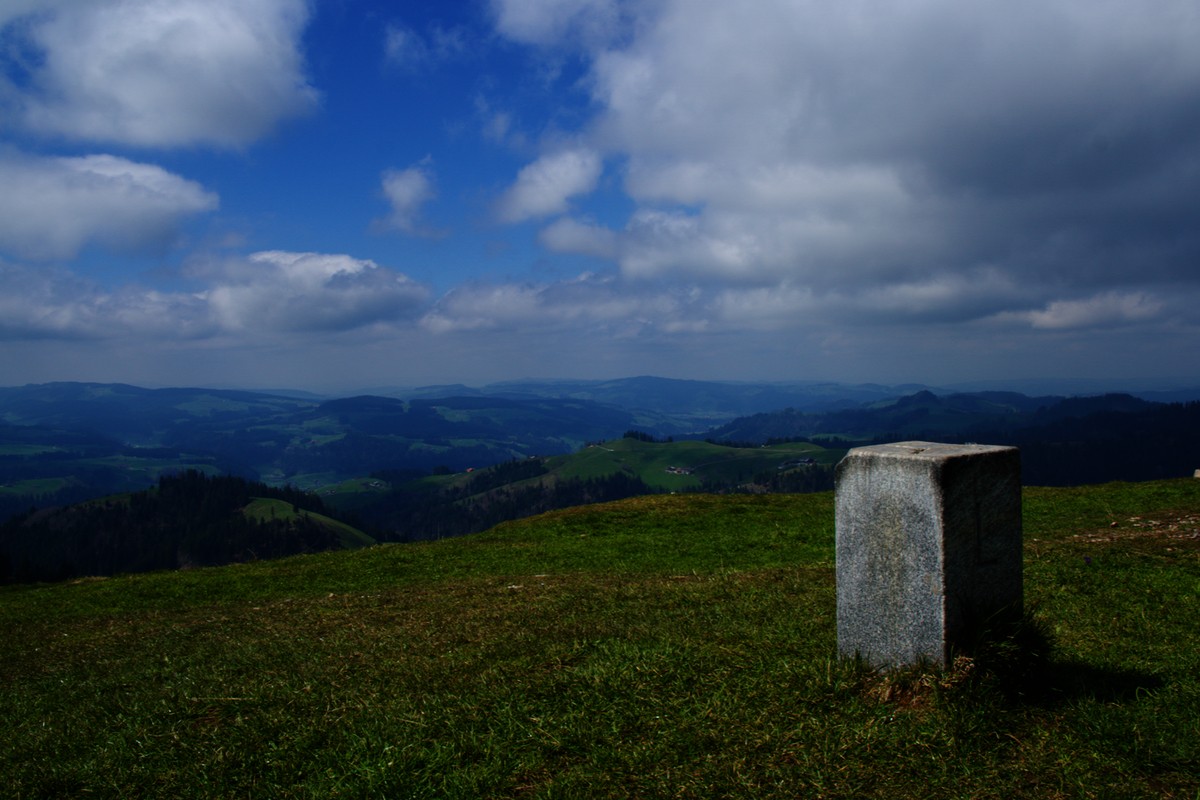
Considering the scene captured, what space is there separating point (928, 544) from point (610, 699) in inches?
161

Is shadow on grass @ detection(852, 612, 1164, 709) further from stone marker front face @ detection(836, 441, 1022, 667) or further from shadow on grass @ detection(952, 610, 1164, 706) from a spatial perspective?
stone marker front face @ detection(836, 441, 1022, 667)

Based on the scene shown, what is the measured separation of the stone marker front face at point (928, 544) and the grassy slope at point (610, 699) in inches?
23.3

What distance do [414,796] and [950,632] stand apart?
582 centimetres

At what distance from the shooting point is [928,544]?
7680 millimetres

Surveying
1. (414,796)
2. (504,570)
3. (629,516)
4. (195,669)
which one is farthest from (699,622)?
(629,516)

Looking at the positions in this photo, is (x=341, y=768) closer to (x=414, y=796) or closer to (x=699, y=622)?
(x=414, y=796)

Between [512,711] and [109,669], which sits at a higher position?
[512,711]

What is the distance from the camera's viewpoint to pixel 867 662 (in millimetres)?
8570

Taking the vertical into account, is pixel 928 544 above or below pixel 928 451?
below

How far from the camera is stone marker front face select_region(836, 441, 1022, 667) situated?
7.64 m

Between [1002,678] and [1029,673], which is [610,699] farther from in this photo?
[1029,673]

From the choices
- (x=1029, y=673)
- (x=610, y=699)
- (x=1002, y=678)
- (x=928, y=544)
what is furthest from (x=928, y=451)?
(x=610, y=699)

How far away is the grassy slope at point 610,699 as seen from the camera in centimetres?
687

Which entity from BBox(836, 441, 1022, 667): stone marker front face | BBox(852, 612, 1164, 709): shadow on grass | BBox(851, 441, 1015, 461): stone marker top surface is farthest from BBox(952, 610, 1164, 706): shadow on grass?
BBox(851, 441, 1015, 461): stone marker top surface
